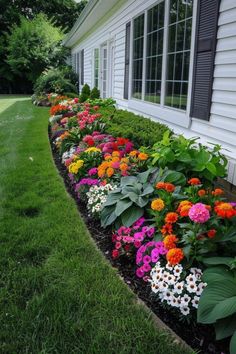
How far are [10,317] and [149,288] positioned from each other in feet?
Result: 3.04

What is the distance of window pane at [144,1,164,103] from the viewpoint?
18.6 ft

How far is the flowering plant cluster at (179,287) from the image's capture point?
2.08 m

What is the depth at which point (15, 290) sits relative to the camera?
2451 millimetres

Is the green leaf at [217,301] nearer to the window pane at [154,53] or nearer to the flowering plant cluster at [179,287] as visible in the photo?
the flowering plant cluster at [179,287]

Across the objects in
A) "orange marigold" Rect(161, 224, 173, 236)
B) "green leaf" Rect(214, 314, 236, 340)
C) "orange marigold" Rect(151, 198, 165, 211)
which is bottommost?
"green leaf" Rect(214, 314, 236, 340)

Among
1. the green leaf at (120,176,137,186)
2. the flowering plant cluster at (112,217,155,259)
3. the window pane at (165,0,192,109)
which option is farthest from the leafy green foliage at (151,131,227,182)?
the window pane at (165,0,192,109)

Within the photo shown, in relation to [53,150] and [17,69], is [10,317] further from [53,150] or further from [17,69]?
[17,69]

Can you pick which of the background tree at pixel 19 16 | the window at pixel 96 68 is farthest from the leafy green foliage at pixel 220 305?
the background tree at pixel 19 16

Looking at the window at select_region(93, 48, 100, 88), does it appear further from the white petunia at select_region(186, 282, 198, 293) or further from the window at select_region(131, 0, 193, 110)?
the white petunia at select_region(186, 282, 198, 293)

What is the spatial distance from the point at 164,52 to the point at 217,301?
429 centimetres

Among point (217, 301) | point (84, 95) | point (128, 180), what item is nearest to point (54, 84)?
point (84, 95)

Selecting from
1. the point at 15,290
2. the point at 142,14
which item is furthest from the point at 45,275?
the point at 142,14

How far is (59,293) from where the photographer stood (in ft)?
7.91

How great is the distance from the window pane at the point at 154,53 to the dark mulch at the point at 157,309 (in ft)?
10.6
